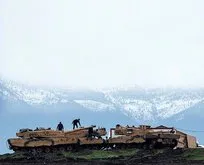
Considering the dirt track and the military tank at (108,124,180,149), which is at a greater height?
the military tank at (108,124,180,149)

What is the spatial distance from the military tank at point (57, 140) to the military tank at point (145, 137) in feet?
5.25

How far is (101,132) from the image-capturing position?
50.3 m

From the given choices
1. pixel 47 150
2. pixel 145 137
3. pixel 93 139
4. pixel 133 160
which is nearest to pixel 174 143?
pixel 145 137

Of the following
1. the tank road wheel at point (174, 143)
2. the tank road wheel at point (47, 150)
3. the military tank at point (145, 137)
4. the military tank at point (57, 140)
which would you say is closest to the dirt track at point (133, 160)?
the military tank at point (145, 137)

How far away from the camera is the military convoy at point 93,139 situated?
4797 centimetres

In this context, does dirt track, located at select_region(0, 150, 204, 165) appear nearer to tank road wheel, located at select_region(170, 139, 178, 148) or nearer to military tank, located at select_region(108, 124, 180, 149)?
military tank, located at select_region(108, 124, 180, 149)

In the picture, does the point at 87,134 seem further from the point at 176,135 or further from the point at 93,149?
the point at 176,135

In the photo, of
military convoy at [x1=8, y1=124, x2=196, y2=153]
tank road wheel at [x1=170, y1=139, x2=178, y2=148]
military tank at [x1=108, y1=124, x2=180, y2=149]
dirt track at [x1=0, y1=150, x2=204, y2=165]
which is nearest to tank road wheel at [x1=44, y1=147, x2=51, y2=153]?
military convoy at [x1=8, y1=124, x2=196, y2=153]

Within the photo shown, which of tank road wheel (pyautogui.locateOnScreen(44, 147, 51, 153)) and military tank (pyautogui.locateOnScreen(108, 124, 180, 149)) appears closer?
military tank (pyautogui.locateOnScreen(108, 124, 180, 149))

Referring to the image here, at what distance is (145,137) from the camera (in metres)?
47.8

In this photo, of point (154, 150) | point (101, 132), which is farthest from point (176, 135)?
point (101, 132)

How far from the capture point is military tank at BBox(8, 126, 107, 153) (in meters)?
49.0

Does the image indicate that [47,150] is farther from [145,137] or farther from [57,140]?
[145,137]

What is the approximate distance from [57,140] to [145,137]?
25.9ft
